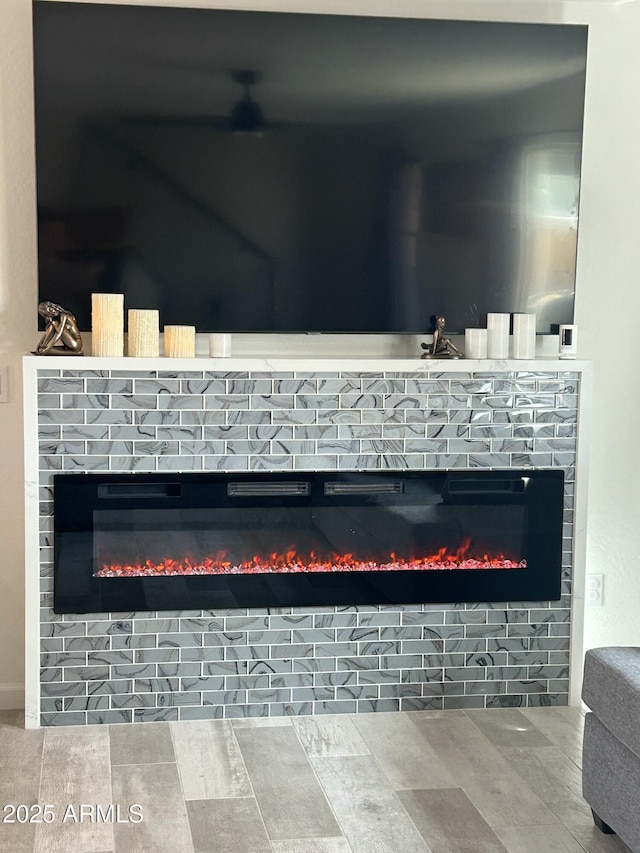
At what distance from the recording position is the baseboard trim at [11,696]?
142 inches

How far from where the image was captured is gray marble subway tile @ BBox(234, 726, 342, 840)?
273 centimetres

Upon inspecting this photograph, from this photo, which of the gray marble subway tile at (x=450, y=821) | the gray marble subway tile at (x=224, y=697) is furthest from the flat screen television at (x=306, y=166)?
the gray marble subway tile at (x=450, y=821)

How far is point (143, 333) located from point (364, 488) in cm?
90

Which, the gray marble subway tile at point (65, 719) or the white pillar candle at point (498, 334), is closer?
the gray marble subway tile at point (65, 719)

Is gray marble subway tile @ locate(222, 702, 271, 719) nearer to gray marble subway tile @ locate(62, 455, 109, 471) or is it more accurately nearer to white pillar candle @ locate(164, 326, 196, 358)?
gray marble subway tile @ locate(62, 455, 109, 471)

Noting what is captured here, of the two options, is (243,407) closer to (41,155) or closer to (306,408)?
(306,408)

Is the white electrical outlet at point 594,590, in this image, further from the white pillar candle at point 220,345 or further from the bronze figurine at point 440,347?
the white pillar candle at point 220,345

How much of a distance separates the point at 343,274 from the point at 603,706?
5.52 feet

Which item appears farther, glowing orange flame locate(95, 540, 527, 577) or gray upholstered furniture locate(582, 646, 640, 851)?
glowing orange flame locate(95, 540, 527, 577)

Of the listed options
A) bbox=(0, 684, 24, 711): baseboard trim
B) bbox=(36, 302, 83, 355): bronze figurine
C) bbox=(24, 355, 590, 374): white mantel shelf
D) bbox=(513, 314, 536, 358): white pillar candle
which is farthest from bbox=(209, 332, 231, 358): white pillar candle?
bbox=(0, 684, 24, 711): baseboard trim

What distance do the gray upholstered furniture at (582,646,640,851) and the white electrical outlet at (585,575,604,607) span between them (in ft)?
3.86

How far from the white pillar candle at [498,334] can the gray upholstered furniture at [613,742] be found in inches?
46.5

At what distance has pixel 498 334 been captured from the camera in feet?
11.8

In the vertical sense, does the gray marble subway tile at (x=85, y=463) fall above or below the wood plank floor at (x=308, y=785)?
above
